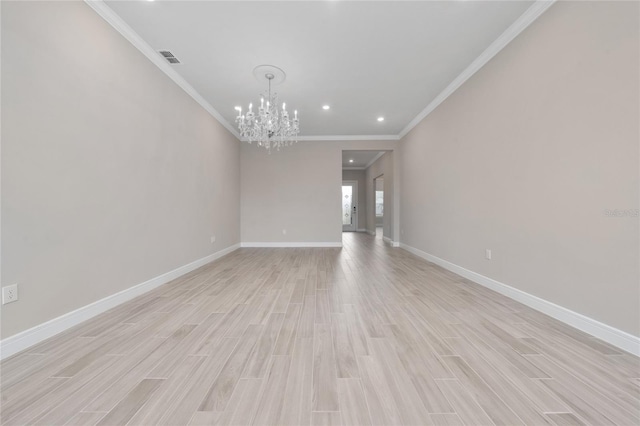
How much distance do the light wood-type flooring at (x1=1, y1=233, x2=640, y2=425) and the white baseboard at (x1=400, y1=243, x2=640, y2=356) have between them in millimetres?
84

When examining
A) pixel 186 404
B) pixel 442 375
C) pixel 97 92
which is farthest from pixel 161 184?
pixel 442 375

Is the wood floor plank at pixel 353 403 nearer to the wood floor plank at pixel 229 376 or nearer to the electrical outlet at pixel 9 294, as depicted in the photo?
the wood floor plank at pixel 229 376

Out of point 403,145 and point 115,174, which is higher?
point 403,145

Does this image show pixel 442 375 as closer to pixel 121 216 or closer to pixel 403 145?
pixel 121 216

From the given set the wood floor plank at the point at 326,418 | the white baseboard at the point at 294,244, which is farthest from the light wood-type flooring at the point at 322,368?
the white baseboard at the point at 294,244

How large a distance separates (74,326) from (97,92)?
2.05 metres

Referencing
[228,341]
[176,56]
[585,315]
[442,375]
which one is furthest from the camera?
[176,56]

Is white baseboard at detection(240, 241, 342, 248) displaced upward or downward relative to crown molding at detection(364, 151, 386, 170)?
downward

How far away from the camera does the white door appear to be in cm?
1134

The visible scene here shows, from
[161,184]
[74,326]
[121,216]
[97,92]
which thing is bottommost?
[74,326]

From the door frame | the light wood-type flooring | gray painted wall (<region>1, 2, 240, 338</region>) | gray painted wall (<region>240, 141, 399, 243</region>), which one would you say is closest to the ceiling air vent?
gray painted wall (<region>1, 2, 240, 338</region>)

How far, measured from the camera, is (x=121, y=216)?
2.51 m

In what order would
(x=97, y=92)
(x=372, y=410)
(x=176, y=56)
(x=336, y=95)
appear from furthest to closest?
(x=336, y=95), (x=176, y=56), (x=97, y=92), (x=372, y=410)

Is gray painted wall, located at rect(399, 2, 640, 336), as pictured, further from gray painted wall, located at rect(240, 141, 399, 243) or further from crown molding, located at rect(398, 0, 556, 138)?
gray painted wall, located at rect(240, 141, 399, 243)
